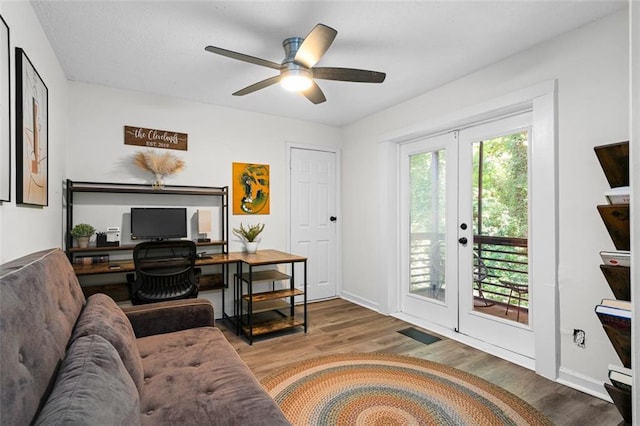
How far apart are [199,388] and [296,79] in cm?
200

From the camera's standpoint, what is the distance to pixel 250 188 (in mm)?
4012

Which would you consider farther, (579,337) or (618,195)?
(579,337)

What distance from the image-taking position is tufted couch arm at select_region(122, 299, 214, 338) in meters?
2.04

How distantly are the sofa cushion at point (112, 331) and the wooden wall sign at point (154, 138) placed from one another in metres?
2.28

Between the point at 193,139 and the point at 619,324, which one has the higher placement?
the point at 193,139

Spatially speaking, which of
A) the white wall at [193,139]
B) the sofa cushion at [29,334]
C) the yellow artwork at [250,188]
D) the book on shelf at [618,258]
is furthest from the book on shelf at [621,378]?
the yellow artwork at [250,188]

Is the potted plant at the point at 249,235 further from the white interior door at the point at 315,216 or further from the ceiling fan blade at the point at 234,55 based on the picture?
the ceiling fan blade at the point at 234,55

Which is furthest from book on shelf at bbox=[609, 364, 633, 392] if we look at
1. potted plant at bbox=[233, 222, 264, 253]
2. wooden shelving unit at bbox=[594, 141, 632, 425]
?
potted plant at bbox=[233, 222, 264, 253]

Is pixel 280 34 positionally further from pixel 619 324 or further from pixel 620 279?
pixel 619 324

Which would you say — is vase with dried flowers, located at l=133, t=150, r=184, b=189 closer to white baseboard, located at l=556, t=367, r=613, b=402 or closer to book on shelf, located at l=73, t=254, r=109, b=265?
book on shelf, located at l=73, t=254, r=109, b=265

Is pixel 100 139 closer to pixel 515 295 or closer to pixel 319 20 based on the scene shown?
pixel 319 20

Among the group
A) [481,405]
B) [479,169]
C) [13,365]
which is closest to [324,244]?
[479,169]

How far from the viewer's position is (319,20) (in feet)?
6.95

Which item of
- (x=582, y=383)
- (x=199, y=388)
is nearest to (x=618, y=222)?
(x=582, y=383)
